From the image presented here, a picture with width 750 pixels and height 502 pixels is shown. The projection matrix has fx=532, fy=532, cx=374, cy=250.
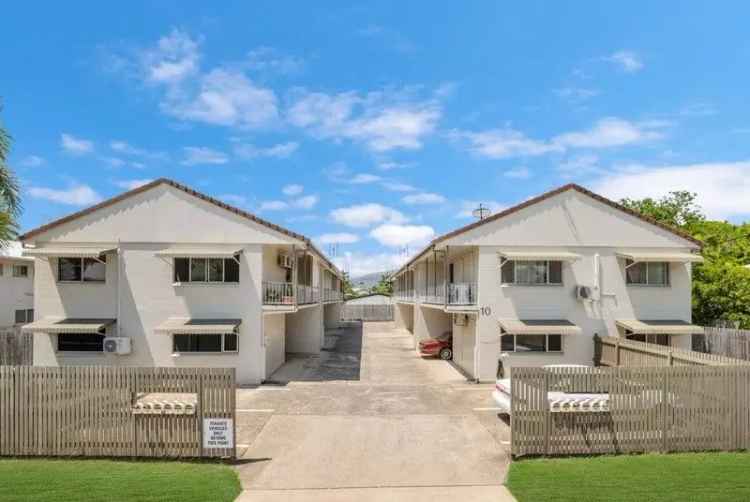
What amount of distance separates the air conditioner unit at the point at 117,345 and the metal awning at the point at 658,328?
1900 cm

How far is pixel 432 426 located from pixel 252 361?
8917 millimetres

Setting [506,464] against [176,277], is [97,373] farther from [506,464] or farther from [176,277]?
[176,277]

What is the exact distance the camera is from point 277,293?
72.0 ft

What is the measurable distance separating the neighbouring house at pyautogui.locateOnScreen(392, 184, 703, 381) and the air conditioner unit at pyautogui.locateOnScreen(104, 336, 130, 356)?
1270 centimetres

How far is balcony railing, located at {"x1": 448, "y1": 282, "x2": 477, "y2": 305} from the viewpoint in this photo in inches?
844

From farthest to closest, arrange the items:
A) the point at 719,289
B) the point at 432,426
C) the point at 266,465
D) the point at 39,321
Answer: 1. the point at 719,289
2. the point at 39,321
3. the point at 432,426
4. the point at 266,465

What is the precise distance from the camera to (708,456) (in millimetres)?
10812

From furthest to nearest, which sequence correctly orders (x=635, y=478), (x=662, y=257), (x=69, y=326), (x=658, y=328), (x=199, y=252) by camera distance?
(x=662, y=257)
(x=658, y=328)
(x=199, y=252)
(x=69, y=326)
(x=635, y=478)

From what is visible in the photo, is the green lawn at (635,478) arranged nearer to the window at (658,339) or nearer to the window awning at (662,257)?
the window awning at (662,257)

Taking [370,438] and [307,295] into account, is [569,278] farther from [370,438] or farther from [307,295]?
[370,438]

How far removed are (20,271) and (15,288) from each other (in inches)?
52.0

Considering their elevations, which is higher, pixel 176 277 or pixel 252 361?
pixel 176 277

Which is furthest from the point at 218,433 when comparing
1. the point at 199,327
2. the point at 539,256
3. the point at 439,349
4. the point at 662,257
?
the point at 439,349

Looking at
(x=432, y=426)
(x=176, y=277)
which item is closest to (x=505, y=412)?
(x=432, y=426)
